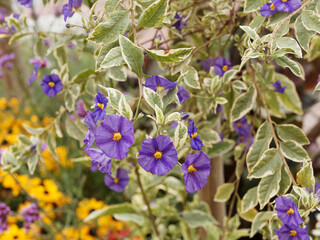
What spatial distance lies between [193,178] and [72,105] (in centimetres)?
41

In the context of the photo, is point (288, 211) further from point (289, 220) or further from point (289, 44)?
point (289, 44)

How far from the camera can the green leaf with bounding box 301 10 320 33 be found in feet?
1.95

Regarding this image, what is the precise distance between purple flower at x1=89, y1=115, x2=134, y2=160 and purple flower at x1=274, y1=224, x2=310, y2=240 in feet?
0.90

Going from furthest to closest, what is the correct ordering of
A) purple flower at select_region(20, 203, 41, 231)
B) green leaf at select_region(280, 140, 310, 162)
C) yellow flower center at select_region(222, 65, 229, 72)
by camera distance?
purple flower at select_region(20, 203, 41, 231)
yellow flower center at select_region(222, 65, 229, 72)
green leaf at select_region(280, 140, 310, 162)

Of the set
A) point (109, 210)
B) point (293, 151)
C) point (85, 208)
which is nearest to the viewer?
point (293, 151)

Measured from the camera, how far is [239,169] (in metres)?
0.86

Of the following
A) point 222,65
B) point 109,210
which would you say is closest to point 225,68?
point 222,65

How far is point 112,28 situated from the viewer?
1.85 ft

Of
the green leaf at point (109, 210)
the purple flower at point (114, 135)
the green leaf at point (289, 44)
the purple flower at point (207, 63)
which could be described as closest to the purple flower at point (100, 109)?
the purple flower at point (114, 135)

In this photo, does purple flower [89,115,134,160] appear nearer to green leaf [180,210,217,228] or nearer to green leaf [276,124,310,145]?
green leaf [276,124,310,145]

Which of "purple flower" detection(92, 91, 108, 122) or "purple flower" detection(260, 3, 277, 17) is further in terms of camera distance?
"purple flower" detection(260, 3, 277, 17)

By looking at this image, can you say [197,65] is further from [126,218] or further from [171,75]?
[126,218]

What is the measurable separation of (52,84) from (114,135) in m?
0.42

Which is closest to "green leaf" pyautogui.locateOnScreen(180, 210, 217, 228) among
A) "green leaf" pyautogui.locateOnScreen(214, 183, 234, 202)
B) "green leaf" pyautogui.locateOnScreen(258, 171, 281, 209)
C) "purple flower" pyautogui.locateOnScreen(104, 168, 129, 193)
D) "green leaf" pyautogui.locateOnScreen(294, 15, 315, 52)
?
"green leaf" pyautogui.locateOnScreen(214, 183, 234, 202)
